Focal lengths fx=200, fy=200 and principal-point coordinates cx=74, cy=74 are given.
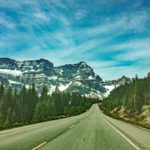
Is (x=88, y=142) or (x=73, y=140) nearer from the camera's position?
(x=88, y=142)

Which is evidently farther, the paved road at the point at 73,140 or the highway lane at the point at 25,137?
the paved road at the point at 73,140

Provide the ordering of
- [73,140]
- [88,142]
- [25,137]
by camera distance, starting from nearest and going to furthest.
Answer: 1. [88,142]
2. [73,140]
3. [25,137]

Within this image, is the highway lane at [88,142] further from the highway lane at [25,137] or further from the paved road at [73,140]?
the highway lane at [25,137]

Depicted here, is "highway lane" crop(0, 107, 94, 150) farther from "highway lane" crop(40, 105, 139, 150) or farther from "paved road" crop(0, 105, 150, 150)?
"highway lane" crop(40, 105, 139, 150)

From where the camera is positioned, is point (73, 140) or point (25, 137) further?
point (25, 137)

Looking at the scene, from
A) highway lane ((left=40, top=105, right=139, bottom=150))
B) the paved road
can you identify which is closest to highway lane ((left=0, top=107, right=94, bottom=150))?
the paved road

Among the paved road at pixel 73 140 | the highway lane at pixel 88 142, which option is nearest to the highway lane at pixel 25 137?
the paved road at pixel 73 140

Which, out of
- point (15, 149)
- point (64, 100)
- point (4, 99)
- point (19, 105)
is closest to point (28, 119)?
point (19, 105)

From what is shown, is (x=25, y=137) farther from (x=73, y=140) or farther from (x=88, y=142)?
(x=88, y=142)

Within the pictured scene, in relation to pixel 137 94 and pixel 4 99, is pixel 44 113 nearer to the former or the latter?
pixel 4 99

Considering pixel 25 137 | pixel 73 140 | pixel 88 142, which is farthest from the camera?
pixel 25 137

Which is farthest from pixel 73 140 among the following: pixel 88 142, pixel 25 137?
pixel 25 137

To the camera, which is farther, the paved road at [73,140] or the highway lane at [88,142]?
the paved road at [73,140]

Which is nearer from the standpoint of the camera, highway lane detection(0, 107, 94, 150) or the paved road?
highway lane detection(0, 107, 94, 150)
